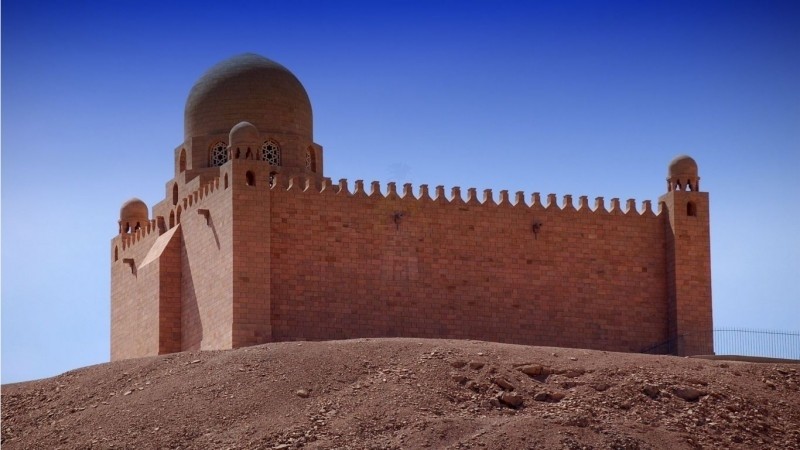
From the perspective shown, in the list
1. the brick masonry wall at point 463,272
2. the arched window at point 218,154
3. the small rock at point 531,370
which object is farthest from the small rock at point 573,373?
the arched window at point 218,154

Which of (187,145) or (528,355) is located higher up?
(187,145)

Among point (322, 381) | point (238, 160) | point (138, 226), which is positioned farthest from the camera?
point (138, 226)

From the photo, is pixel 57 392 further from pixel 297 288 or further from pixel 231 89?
pixel 231 89

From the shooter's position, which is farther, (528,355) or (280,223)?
(280,223)

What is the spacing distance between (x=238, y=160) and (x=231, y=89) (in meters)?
4.01

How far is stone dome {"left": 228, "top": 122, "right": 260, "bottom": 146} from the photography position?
32.2 meters

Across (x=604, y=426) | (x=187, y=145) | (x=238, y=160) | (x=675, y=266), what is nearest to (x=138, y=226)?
(x=187, y=145)

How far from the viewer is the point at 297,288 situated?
31.7m

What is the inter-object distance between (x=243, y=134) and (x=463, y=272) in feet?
16.2

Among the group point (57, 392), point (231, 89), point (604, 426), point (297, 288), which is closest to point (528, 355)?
point (604, 426)

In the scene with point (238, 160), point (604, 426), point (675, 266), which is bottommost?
point (604, 426)

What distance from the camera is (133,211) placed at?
121 ft

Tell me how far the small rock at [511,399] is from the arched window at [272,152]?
35.0ft

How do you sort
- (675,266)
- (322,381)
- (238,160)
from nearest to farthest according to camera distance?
→ (322,381), (238,160), (675,266)
